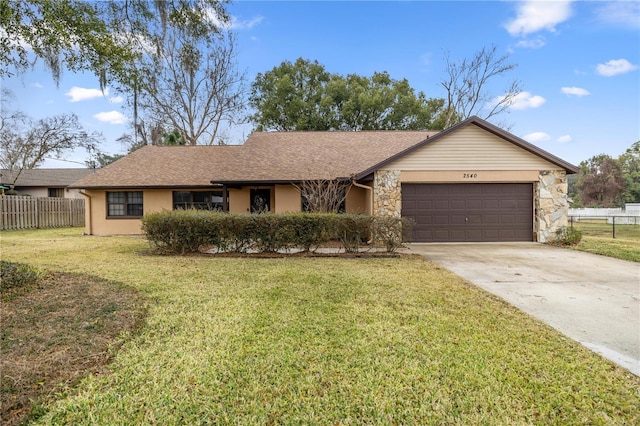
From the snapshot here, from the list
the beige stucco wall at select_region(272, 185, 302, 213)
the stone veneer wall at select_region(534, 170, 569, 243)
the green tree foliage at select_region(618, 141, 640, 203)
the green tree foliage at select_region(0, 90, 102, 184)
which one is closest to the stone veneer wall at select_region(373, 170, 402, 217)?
the beige stucco wall at select_region(272, 185, 302, 213)

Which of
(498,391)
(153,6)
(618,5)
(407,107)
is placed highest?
(407,107)

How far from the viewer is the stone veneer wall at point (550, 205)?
11.6 m

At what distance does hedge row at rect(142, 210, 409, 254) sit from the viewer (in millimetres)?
9227

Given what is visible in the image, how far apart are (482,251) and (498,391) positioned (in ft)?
27.3

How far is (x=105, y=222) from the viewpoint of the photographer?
15.3 m

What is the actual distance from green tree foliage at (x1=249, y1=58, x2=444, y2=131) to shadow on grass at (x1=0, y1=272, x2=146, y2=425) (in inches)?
944

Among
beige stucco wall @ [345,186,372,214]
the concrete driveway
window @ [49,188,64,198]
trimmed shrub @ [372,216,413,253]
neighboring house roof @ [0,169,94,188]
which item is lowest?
the concrete driveway

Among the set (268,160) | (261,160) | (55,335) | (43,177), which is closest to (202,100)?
(261,160)

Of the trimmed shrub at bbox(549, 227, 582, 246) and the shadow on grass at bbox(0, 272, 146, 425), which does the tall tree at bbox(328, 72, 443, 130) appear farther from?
the shadow on grass at bbox(0, 272, 146, 425)

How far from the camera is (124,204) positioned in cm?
1543

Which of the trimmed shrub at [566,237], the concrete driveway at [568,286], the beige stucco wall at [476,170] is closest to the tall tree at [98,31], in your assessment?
the beige stucco wall at [476,170]

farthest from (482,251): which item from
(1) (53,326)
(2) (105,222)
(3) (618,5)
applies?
(2) (105,222)

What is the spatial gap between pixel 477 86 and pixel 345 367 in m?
28.9

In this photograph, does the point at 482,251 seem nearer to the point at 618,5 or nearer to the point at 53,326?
the point at 618,5
